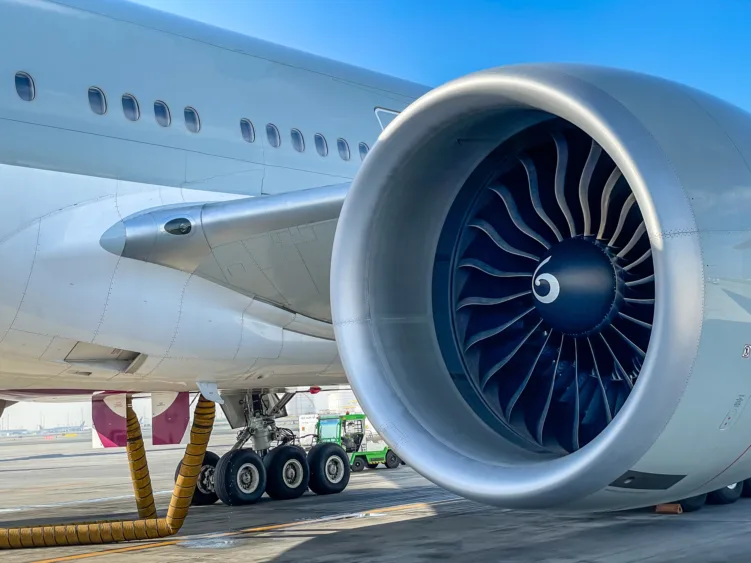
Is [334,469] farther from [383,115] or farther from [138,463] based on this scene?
[383,115]

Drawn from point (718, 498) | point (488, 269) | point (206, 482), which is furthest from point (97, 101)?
point (718, 498)

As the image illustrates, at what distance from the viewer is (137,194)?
652cm

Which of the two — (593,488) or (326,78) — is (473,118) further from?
(326,78)

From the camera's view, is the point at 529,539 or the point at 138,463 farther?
the point at 138,463

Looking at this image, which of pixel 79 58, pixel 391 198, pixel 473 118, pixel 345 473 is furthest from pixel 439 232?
pixel 345 473

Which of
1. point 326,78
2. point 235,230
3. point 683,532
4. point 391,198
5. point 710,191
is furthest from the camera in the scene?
point 326,78

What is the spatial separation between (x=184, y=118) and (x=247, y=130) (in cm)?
59

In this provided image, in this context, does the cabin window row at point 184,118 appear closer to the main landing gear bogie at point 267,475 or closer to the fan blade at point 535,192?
the fan blade at point 535,192

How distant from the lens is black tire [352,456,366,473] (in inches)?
790

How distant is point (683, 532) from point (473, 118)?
15.1ft

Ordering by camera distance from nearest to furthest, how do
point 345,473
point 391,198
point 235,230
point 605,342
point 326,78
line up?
point 605,342 < point 391,198 < point 235,230 < point 326,78 < point 345,473

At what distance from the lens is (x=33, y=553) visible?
299 inches

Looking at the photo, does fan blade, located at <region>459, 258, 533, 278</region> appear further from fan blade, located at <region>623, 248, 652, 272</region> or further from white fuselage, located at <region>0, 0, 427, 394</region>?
white fuselage, located at <region>0, 0, 427, 394</region>

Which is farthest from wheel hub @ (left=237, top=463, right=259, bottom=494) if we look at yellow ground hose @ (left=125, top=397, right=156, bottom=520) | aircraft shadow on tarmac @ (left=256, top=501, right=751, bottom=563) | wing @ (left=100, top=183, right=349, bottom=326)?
wing @ (left=100, top=183, right=349, bottom=326)
